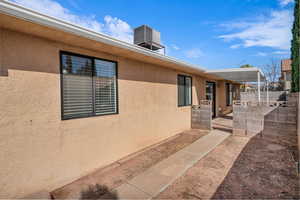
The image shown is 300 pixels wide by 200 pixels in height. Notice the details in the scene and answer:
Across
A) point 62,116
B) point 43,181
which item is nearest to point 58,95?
point 62,116

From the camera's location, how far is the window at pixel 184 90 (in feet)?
20.7

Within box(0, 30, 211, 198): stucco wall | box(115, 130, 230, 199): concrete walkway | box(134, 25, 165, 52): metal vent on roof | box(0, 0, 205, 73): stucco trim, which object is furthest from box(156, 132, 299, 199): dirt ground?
box(134, 25, 165, 52): metal vent on roof

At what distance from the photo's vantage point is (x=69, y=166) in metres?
2.81

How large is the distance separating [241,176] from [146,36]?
503 centimetres

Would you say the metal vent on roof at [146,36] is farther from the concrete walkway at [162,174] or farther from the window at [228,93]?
the window at [228,93]

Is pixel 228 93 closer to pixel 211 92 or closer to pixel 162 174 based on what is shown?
pixel 211 92

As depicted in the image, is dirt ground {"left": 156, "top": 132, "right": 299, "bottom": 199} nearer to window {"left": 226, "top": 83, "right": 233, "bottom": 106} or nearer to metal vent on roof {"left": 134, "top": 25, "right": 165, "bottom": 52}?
metal vent on roof {"left": 134, "top": 25, "right": 165, "bottom": 52}

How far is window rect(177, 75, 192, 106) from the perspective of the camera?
248 inches

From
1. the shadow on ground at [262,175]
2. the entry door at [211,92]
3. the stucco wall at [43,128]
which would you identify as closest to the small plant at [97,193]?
the stucco wall at [43,128]

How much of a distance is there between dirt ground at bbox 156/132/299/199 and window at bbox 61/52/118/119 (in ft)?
7.31

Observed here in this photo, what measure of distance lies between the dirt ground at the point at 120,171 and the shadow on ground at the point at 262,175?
1.61 metres

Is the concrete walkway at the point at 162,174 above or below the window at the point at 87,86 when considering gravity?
below

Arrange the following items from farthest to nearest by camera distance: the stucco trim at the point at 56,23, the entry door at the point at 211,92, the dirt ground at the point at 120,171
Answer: the entry door at the point at 211,92
the dirt ground at the point at 120,171
the stucco trim at the point at 56,23

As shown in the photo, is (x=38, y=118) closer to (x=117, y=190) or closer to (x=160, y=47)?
(x=117, y=190)
